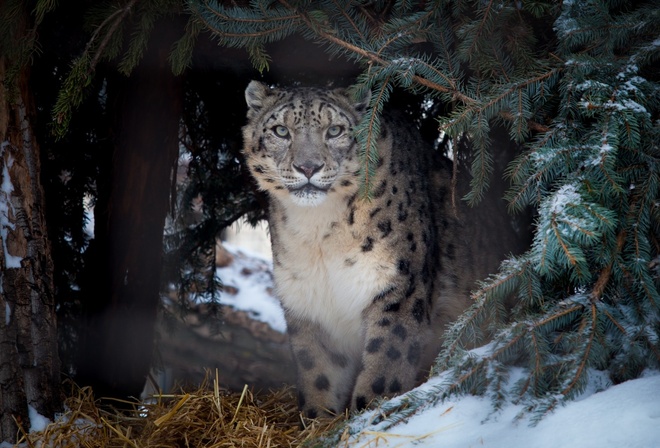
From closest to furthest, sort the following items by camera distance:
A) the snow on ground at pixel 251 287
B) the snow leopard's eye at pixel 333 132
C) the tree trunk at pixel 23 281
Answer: the tree trunk at pixel 23 281 → the snow leopard's eye at pixel 333 132 → the snow on ground at pixel 251 287

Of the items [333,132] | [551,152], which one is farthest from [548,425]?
[333,132]

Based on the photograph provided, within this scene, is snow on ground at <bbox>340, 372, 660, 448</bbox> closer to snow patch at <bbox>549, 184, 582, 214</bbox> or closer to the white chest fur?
snow patch at <bbox>549, 184, 582, 214</bbox>

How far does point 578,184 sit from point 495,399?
0.94m

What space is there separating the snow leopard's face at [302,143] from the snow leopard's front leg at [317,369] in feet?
2.82

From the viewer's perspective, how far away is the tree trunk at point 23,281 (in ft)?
13.1

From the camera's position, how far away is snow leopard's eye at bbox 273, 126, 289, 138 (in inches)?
178

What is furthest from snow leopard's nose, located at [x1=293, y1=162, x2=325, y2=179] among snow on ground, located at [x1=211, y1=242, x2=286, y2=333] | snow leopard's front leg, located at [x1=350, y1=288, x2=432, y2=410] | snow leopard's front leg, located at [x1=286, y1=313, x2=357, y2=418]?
snow on ground, located at [x1=211, y1=242, x2=286, y2=333]

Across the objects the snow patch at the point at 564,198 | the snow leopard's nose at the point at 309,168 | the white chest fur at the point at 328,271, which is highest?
the snow leopard's nose at the point at 309,168

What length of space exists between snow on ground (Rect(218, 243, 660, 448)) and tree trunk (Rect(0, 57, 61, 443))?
1740 millimetres

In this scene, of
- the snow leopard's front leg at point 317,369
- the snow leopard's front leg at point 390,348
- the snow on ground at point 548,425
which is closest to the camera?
the snow on ground at point 548,425

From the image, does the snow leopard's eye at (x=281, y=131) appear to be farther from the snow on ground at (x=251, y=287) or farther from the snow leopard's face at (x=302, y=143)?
the snow on ground at (x=251, y=287)

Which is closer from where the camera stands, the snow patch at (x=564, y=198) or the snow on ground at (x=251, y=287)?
the snow patch at (x=564, y=198)

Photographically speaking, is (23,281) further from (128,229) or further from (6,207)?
(128,229)

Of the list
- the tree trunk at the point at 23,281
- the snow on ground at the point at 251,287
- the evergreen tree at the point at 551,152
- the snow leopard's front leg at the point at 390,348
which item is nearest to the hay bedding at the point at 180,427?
the tree trunk at the point at 23,281
